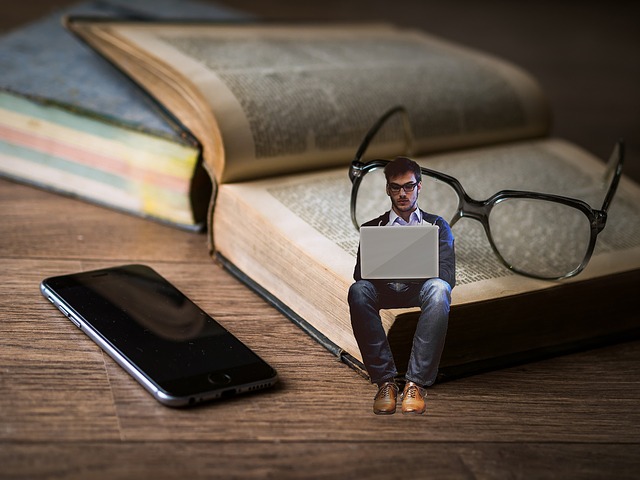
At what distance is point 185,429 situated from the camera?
22.8 inches

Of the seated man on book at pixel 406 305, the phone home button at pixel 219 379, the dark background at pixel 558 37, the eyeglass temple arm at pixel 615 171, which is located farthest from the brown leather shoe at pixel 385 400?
the dark background at pixel 558 37

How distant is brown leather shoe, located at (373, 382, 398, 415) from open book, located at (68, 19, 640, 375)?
33 millimetres

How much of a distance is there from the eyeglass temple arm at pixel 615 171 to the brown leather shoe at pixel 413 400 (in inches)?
8.3

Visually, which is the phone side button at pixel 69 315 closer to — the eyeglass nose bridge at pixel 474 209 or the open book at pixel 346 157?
the open book at pixel 346 157

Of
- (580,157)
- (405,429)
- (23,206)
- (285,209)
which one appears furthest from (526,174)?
(23,206)

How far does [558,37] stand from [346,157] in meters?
1.22

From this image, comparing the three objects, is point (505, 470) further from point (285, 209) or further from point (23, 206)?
point (23, 206)

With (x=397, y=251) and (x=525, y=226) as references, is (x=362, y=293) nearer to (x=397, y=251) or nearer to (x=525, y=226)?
(x=397, y=251)

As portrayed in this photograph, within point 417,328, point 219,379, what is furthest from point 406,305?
point 219,379

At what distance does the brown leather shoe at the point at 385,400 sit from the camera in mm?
611

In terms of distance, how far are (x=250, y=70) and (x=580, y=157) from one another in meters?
0.36

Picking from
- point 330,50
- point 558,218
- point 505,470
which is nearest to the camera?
point 505,470

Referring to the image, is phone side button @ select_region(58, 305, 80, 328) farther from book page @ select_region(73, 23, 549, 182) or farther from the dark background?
the dark background

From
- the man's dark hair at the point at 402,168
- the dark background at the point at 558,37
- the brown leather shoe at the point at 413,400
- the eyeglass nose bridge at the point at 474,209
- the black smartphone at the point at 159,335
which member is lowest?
the black smartphone at the point at 159,335
